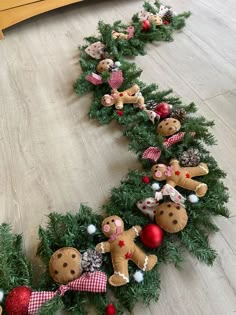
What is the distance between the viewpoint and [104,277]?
0.72 meters

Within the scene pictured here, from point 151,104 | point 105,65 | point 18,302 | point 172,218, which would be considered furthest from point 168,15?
point 18,302

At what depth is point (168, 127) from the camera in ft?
3.23

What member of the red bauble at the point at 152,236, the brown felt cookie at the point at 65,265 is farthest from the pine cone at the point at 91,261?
the red bauble at the point at 152,236

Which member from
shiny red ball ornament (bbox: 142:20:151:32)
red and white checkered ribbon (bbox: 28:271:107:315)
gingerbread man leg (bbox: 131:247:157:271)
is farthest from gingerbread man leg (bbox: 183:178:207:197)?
shiny red ball ornament (bbox: 142:20:151:32)

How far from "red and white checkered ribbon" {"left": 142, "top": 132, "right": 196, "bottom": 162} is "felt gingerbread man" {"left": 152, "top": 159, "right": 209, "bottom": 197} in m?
0.05

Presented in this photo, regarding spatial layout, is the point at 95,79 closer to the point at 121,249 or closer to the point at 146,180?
the point at 146,180

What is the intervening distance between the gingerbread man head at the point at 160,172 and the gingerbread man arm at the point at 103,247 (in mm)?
228

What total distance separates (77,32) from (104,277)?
129 cm

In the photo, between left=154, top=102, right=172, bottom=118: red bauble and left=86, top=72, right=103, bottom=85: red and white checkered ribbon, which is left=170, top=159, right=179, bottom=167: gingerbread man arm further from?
left=86, top=72, right=103, bottom=85: red and white checkered ribbon

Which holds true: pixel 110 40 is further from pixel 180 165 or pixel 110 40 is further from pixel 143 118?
pixel 180 165

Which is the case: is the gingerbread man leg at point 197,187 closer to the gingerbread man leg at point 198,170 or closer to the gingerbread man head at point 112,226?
the gingerbread man leg at point 198,170

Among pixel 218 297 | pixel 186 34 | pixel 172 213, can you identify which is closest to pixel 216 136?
pixel 172 213

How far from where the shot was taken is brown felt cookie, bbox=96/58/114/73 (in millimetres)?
1242

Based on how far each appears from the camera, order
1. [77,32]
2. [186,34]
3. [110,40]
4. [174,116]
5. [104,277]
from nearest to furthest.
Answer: [104,277] < [174,116] < [110,40] < [186,34] < [77,32]
